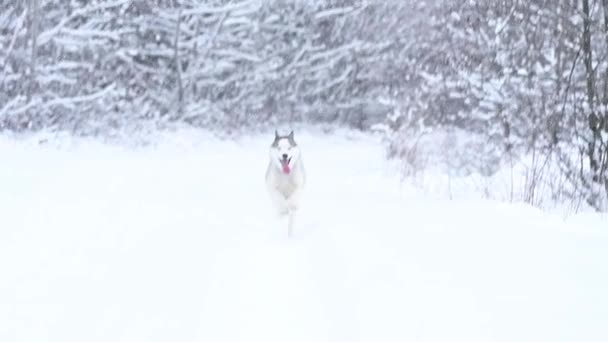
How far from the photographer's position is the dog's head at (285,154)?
9219 millimetres

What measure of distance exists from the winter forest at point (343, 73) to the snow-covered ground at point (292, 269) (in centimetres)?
244

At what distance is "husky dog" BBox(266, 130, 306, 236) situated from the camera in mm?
9219

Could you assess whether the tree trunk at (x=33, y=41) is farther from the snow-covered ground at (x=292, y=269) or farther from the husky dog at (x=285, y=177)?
the husky dog at (x=285, y=177)

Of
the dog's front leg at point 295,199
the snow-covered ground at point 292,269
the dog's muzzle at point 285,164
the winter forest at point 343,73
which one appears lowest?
the snow-covered ground at point 292,269

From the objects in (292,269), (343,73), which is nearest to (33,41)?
(343,73)

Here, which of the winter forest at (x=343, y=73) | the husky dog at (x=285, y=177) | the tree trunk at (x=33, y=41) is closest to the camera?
the husky dog at (x=285, y=177)

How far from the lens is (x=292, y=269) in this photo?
669 cm

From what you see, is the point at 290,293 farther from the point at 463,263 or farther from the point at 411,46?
the point at 411,46

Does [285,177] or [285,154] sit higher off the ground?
[285,154]


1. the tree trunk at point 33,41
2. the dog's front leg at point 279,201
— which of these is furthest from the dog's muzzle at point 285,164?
the tree trunk at point 33,41

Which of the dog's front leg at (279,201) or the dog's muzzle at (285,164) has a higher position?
the dog's muzzle at (285,164)

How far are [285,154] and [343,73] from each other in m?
18.9

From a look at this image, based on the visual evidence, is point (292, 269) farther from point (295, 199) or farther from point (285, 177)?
point (285, 177)

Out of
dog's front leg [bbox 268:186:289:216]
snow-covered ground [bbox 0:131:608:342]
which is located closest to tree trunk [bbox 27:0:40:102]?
snow-covered ground [bbox 0:131:608:342]
